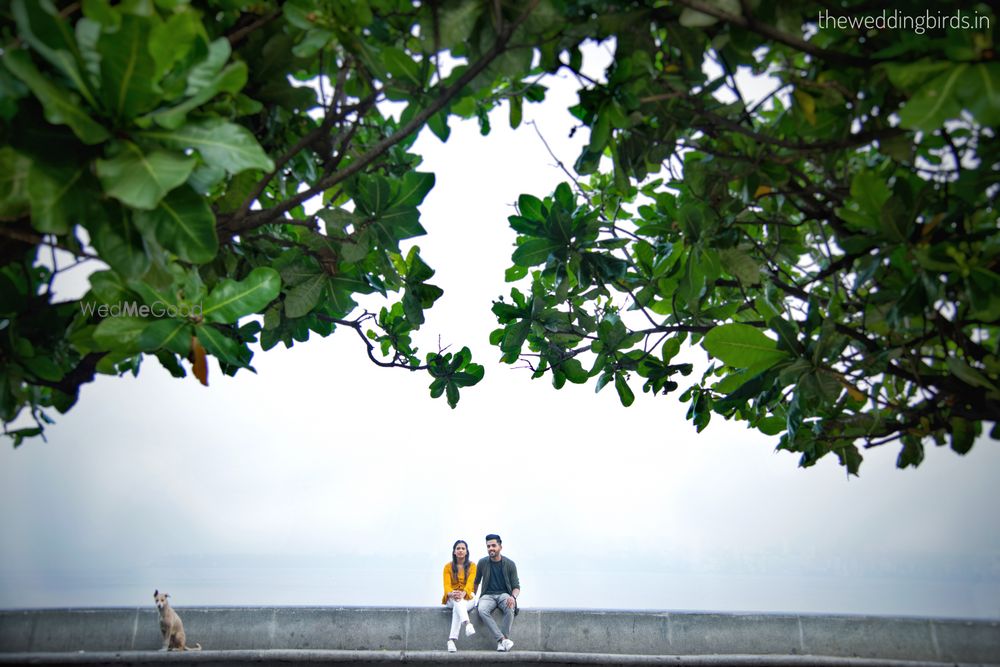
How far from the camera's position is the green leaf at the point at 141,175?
0.96 metres

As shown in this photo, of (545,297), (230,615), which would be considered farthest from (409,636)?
(545,297)

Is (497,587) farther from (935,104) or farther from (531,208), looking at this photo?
(935,104)

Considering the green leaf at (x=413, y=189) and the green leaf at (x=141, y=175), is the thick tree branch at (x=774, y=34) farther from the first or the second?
the green leaf at (x=141, y=175)

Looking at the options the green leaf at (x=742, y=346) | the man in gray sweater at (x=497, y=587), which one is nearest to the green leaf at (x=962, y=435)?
the green leaf at (x=742, y=346)

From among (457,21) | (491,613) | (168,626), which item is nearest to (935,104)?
(457,21)

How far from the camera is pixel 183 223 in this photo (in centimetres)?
107

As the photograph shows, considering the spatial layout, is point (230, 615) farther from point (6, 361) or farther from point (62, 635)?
point (6, 361)

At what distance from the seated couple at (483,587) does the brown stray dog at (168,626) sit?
2.05 m

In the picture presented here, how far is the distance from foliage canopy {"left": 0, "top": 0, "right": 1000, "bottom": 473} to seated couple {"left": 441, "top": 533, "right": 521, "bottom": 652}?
4050 millimetres

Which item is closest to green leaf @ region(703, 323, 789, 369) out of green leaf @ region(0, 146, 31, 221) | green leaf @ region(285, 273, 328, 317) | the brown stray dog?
green leaf @ region(285, 273, 328, 317)

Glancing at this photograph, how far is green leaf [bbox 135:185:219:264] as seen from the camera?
106 centimetres

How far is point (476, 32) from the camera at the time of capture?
132 cm

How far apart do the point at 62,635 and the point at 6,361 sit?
5.54 m

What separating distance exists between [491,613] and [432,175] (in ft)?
15.9
